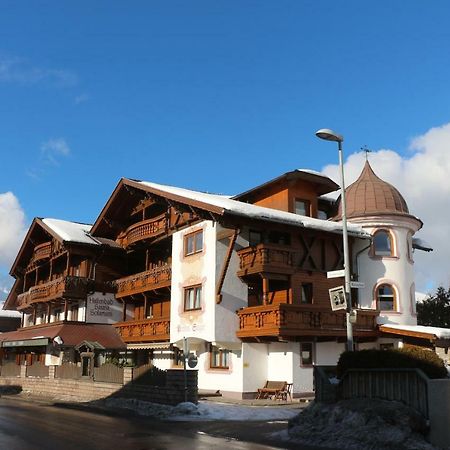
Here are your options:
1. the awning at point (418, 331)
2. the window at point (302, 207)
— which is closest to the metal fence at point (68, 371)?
the window at point (302, 207)

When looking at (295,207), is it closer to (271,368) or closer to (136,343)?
(271,368)

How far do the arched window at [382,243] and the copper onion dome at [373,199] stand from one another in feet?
3.84

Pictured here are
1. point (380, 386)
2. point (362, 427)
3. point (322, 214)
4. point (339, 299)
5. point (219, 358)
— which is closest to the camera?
point (362, 427)

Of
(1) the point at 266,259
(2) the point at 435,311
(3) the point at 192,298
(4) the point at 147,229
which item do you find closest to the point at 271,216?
(1) the point at 266,259

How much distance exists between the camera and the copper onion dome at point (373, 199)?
31406mm

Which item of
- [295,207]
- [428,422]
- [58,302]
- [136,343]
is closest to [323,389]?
[428,422]

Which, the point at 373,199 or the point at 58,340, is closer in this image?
the point at 373,199

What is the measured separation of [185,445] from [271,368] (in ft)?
47.6

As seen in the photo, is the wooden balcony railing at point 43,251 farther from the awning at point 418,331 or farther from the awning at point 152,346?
the awning at point 418,331

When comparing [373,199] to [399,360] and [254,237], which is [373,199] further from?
[399,360]

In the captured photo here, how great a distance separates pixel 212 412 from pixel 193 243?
37.2ft

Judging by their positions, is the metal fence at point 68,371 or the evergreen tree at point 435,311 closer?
the metal fence at point 68,371

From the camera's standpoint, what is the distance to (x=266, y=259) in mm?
26359

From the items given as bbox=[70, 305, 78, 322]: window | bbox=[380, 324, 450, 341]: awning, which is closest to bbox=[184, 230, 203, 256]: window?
bbox=[380, 324, 450, 341]: awning
